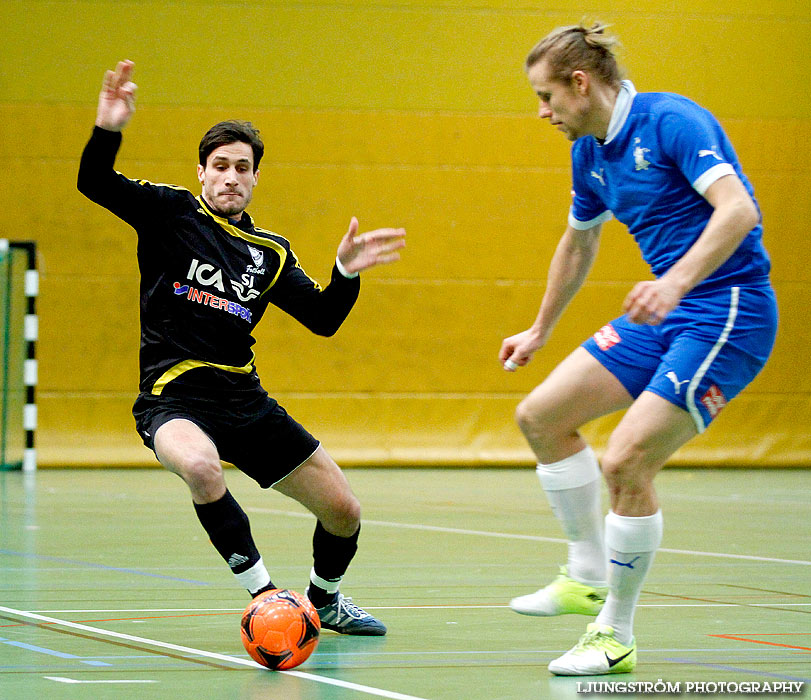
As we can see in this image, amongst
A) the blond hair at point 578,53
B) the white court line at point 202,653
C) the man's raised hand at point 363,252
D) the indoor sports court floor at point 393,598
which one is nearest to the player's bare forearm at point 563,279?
the man's raised hand at point 363,252

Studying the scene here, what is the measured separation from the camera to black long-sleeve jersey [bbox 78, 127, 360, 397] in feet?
14.5

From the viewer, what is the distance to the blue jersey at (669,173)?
3.73 meters

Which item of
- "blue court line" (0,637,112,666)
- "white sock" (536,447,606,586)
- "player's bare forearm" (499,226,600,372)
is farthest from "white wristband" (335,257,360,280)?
"blue court line" (0,637,112,666)

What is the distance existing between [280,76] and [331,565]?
360 inches

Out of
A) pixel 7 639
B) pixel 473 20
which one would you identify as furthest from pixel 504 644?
Answer: pixel 473 20

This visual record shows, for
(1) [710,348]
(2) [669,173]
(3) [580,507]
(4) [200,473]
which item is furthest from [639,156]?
(4) [200,473]

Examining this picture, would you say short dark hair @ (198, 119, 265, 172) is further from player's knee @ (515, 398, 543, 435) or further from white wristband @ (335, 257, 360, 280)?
player's knee @ (515, 398, 543, 435)

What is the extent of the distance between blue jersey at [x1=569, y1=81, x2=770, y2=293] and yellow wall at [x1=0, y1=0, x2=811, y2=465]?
29.8ft

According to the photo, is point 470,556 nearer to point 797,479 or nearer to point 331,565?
point 331,565

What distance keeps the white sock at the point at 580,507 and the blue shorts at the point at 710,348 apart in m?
0.44

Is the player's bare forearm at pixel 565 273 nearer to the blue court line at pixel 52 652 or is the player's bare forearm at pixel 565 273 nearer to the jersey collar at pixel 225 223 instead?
the jersey collar at pixel 225 223

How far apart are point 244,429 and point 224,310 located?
0.44m

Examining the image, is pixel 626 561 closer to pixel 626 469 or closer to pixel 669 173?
pixel 626 469

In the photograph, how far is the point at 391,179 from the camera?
13.2 meters
